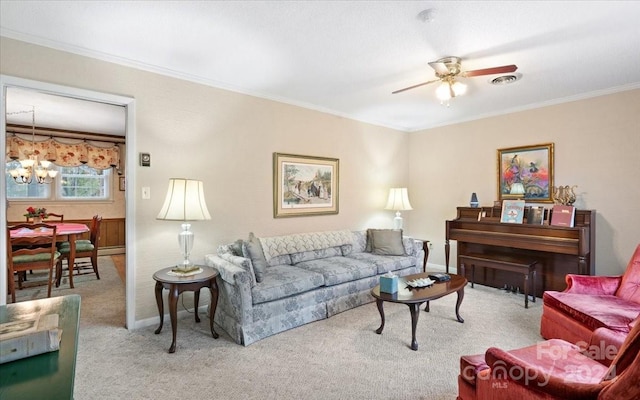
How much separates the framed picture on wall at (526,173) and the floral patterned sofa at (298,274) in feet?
5.13

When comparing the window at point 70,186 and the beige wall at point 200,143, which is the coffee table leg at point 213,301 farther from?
the window at point 70,186

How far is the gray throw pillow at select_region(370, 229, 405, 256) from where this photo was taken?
4488 millimetres

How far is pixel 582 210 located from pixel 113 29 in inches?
201

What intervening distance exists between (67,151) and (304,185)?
5.23 meters

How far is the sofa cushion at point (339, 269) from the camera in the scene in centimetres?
357

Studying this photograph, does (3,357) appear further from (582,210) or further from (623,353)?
(582,210)

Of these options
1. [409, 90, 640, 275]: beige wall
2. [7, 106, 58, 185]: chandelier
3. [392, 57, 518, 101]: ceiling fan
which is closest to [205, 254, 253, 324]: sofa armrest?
[392, 57, 518, 101]: ceiling fan

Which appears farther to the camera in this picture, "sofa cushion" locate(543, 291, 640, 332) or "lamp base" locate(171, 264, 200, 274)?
"lamp base" locate(171, 264, 200, 274)

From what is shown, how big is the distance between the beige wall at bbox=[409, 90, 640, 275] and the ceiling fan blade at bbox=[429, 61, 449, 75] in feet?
5.35

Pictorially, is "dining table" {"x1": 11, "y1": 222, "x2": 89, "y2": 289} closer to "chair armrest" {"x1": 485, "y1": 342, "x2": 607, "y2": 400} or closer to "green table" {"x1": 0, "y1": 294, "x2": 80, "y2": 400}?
"green table" {"x1": 0, "y1": 294, "x2": 80, "y2": 400}

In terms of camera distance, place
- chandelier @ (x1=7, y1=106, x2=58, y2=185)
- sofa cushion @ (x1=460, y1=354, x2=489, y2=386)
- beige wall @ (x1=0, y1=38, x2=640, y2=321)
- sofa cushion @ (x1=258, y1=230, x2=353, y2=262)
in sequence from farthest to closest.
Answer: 1. chandelier @ (x1=7, y1=106, x2=58, y2=185)
2. sofa cushion @ (x1=258, y1=230, x2=353, y2=262)
3. beige wall @ (x1=0, y1=38, x2=640, y2=321)
4. sofa cushion @ (x1=460, y1=354, x2=489, y2=386)

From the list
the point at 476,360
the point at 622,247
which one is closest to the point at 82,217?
the point at 476,360

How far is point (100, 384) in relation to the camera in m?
2.26

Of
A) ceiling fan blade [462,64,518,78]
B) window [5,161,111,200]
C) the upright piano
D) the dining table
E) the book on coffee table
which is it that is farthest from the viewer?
window [5,161,111,200]
